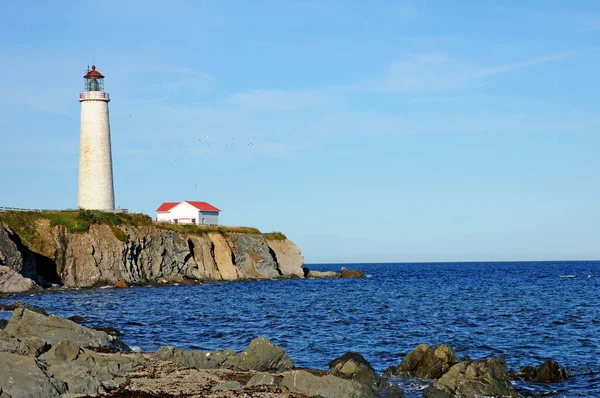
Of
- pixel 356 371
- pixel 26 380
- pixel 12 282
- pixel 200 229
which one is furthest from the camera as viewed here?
pixel 200 229

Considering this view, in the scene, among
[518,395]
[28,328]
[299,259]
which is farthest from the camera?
[299,259]

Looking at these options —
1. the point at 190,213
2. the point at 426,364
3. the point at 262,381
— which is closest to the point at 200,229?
the point at 190,213

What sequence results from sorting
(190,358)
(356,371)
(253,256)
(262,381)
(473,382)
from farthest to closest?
(253,256) < (190,358) < (356,371) < (473,382) < (262,381)

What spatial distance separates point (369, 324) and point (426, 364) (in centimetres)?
1502

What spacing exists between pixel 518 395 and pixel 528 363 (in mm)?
6253

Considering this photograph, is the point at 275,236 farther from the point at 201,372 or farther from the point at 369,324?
A: the point at 201,372

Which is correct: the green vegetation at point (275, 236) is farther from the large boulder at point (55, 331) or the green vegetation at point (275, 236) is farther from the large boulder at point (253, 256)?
the large boulder at point (55, 331)

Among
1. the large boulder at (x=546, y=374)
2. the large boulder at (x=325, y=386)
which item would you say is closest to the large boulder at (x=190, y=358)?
the large boulder at (x=325, y=386)

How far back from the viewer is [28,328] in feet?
84.5

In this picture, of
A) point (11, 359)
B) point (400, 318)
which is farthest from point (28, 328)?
point (400, 318)

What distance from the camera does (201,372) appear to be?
70.6ft

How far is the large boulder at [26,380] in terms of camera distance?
16.3 meters

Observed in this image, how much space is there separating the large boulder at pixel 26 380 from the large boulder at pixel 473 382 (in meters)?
10.3

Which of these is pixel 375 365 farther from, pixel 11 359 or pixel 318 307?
pixel 318 307
